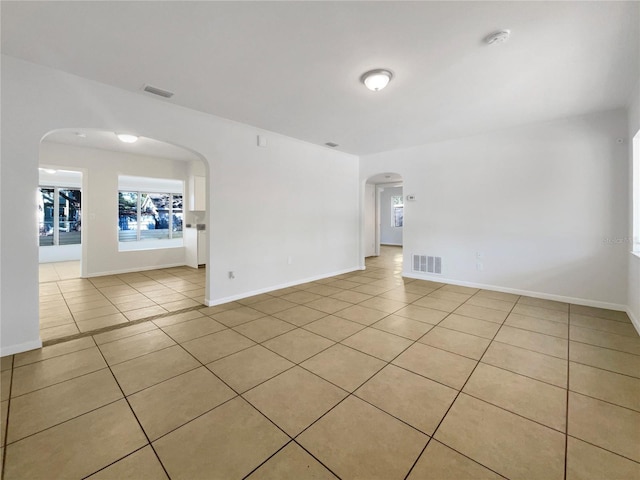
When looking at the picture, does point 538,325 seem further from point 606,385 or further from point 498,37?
point 498,37

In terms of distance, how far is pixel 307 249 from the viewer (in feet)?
17.6

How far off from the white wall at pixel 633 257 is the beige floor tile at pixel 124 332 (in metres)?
5.50

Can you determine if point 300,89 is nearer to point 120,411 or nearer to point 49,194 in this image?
point 120,411

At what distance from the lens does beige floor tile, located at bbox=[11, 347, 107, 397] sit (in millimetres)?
2041

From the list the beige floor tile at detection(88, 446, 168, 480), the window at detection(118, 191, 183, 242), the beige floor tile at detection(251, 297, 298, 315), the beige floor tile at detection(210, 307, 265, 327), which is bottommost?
the beige floor tile at detection(88, 446, 168, 480)

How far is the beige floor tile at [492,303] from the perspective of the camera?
3773 mm

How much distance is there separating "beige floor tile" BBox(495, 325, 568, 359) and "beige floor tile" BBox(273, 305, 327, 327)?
2.02m

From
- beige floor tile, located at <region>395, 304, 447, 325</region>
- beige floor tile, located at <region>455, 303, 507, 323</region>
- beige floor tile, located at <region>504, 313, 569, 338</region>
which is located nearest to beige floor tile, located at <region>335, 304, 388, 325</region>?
beige floor tile, located at <region>395, 304, 447, 325</region>

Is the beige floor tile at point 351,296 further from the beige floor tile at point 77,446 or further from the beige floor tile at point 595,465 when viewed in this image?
the beige floor tile at point 77,446

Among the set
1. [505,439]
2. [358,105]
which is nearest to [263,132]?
[358,105]

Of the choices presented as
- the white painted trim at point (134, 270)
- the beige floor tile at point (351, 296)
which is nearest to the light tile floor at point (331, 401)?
the beige floor tile at point (351, 296)

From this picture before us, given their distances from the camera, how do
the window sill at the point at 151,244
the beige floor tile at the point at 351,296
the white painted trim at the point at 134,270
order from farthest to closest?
the window sill at the point at 151,244 < the white painted trim at the point at 134,270 < the beige floor tile at the point at 351,296

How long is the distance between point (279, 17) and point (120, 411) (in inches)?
117

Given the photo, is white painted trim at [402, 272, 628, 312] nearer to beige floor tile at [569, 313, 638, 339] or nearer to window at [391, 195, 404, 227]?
beige floor tile at [569, 313, 638, 339]
